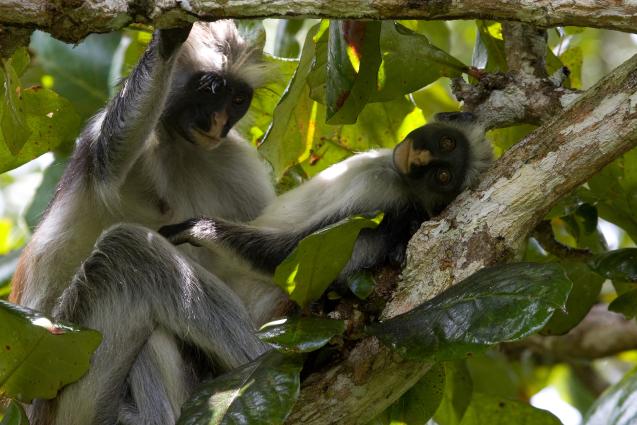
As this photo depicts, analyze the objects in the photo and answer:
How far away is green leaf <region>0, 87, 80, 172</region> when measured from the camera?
15.5 feet

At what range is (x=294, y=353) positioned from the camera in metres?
3.35

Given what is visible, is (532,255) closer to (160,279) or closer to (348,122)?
(348,122)

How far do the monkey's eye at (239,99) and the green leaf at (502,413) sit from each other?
2.06 meters

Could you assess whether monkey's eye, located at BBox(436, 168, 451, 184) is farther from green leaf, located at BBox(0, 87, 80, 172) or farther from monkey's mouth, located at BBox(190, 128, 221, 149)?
green leaf, located at BBox(0, 87, 80, 172)

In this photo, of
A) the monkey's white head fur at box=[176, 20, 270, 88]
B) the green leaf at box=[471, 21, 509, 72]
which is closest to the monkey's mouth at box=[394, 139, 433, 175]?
the green leaf at box=[471, 21, 509, 72]

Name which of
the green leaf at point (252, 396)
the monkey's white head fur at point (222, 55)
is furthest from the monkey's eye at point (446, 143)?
the green leaf at point (252, 396)

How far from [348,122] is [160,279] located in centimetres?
114

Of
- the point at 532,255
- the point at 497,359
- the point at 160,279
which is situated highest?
the point at 160,279

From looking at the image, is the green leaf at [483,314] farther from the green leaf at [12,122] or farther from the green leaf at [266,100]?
the green leaf at [266,100]

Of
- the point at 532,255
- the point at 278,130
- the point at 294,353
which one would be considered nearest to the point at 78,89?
the point at 278,130

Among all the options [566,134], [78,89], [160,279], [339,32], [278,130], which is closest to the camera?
[566,134]

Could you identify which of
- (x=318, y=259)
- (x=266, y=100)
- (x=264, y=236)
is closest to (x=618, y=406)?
(x=264, y=236)

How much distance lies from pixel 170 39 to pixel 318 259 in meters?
1.31

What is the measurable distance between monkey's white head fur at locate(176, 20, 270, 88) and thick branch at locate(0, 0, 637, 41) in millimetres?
1949
